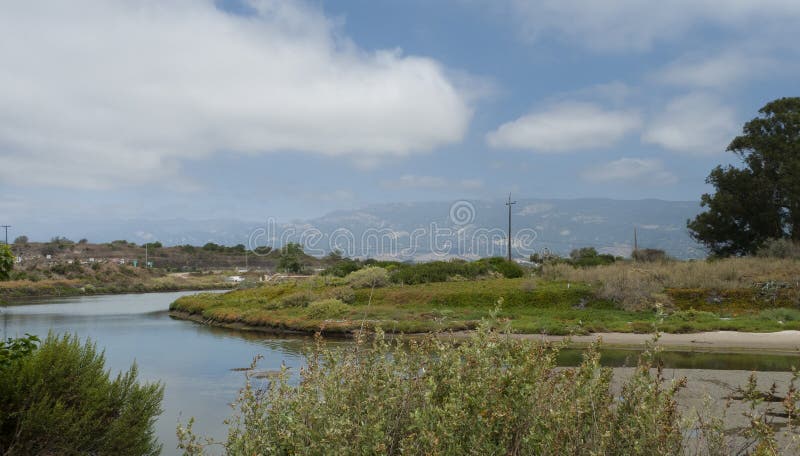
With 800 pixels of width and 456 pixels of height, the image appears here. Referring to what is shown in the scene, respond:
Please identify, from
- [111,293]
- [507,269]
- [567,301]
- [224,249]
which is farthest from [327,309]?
[224,249]

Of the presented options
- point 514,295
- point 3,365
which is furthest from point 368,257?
point 3,365

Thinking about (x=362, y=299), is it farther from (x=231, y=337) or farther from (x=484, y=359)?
(x=484, y=359)

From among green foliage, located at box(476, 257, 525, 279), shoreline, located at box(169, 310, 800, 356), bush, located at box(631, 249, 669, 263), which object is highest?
bush, located at box(631, 249, 669, 263)

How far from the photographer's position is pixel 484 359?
170 inches

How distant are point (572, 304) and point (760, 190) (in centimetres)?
1619

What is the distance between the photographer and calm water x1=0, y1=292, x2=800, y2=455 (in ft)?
46.2

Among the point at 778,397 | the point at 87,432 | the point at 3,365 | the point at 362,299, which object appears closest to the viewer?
the point at 3,365

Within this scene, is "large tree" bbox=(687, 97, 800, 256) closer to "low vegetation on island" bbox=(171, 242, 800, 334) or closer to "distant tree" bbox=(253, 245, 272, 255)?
"low vegetation on island" bbox=(171, 242, 800, 334)

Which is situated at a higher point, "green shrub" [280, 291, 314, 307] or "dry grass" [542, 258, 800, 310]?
"dry grass" [542, 258, 800, 310]

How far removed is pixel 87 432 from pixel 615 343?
19549 mm

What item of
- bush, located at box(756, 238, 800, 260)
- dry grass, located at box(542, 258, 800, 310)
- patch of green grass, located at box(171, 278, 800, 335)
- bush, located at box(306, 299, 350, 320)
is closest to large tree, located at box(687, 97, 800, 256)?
bush, located at box(756, 238, 800, 260)

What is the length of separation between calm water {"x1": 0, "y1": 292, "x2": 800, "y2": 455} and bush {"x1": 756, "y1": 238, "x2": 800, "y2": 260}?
51.5 ft

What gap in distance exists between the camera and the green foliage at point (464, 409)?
3.86m

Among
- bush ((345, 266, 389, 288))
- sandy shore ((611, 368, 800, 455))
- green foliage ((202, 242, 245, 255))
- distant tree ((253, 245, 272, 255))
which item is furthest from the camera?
green foliage ((202, 242, 245, 255))
